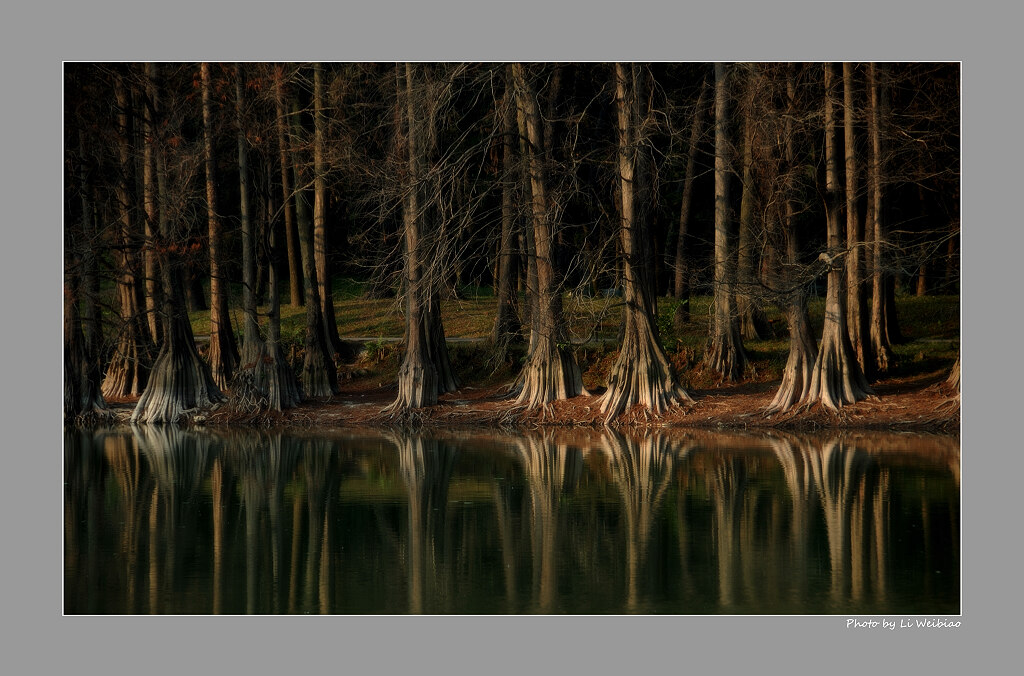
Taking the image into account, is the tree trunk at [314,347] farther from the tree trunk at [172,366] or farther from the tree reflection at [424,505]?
the tree reflection at [424,505]

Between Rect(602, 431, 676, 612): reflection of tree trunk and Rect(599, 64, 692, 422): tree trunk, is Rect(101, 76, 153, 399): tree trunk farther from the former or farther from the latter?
Rect(602, 431, 676, 612): reflection of tree trunk

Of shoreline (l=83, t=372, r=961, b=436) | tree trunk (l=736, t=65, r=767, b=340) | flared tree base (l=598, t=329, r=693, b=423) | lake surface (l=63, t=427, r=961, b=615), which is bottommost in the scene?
lake surface (l=63, t=427, r=961, b=615)

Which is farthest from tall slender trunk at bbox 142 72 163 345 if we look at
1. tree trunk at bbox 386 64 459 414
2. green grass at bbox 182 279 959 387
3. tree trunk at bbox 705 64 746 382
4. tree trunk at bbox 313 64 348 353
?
tree trunk at bbox 705 64 746 382

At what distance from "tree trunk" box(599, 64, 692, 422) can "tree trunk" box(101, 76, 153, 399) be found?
9615 millimetres

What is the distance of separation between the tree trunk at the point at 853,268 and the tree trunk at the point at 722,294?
7.29ft

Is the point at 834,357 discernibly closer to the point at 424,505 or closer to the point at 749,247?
the point at 749,247

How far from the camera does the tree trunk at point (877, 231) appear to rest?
66.9 ft

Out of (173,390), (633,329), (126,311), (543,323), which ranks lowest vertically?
(173,390)

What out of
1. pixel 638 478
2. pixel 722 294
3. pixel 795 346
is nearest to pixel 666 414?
pixel 795 346

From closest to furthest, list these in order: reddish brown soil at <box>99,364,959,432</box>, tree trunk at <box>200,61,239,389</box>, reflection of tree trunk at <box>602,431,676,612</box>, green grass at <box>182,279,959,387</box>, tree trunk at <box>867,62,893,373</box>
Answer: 1. reflection of tree trunk at <box>602,431,676,612</box>
2. reddish brown soil at <box>99,364,959,432</box>
3. tree trunk at <box>867,62,893,373</box>
4. green grass at <box>182,279,959,387</box>
5. tree trunk at <box>200,61,239,389</box>

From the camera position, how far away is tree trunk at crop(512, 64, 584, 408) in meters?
21.7

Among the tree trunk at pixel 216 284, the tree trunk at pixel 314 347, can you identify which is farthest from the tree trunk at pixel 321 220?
the tree trunk at pixel 216 284

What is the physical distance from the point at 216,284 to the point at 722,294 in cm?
1054

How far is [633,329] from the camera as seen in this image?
21234 mm
